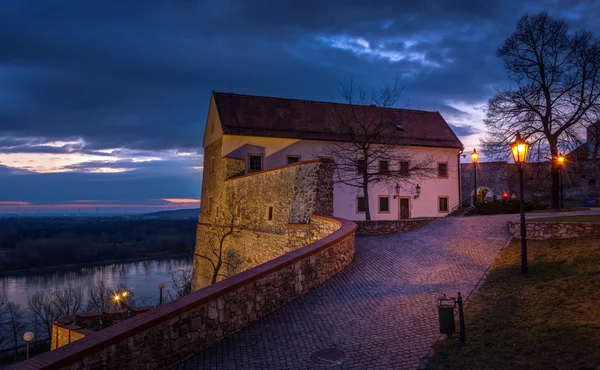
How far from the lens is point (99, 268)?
77.8 m

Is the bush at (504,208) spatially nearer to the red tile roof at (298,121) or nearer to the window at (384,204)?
the red tile roof at (298,121)

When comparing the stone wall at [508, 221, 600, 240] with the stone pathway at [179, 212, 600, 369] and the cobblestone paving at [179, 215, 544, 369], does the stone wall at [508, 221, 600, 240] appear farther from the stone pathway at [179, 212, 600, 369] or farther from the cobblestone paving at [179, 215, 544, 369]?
the stone pathway at [179, 212, 600, 369]

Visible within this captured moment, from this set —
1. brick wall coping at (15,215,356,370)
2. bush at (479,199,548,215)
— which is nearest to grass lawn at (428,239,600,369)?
brick wall coping at (15,215,356,370)

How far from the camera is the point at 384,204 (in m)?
30.5

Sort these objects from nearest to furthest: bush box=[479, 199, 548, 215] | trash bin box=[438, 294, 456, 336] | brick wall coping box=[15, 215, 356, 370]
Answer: brick wall coping box=[15, 215, 356, 370], trash bin box=[438, 294, 456, 336], bush box=[479, 199, 548, 215]

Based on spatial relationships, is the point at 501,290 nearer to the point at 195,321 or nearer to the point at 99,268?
the point at 195,321

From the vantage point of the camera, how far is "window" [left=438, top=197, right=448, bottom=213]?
32125mm

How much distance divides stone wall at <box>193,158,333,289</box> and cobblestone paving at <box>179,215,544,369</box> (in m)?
3.40

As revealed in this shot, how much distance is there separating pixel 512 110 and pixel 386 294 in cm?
1909

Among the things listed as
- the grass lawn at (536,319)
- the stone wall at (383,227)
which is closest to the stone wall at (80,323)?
Answer: the grass lawn at (536,319)

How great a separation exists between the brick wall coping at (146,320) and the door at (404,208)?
21.5m

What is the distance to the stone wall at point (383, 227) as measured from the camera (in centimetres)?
1947

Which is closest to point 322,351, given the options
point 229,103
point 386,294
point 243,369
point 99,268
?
point 243,369

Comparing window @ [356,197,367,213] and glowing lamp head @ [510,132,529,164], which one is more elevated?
glowing lamp head @ [510,132,529,164]
